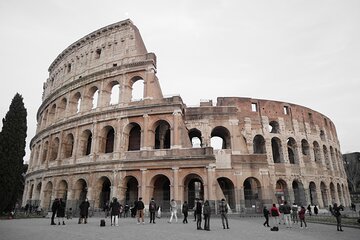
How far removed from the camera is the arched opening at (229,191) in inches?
826

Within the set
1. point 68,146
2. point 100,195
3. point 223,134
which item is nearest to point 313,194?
point 223,134

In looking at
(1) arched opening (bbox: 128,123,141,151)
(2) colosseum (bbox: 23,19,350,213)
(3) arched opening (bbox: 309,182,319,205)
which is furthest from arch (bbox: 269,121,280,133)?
(1) arched opening (bbox: 128,123,141,151)

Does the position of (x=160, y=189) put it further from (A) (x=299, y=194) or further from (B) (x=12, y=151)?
(A) (x=299, y=194)

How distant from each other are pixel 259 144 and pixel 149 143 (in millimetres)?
14295

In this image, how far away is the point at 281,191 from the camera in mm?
24422

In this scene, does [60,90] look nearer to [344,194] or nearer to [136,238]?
[136,238]

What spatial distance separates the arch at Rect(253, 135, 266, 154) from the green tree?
22.4 metres

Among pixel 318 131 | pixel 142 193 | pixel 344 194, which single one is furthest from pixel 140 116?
pixel 344 194

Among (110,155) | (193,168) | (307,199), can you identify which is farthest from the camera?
(307,199)

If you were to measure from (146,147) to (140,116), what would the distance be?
2.73 meters

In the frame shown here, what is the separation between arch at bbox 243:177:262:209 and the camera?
19631 mm

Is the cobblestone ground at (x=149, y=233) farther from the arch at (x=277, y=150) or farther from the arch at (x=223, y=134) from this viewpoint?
the arch at (x=277, y=150)

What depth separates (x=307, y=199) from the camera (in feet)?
83.7

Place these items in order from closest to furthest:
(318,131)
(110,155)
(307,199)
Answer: (110,155), (307,199), (318,131)
